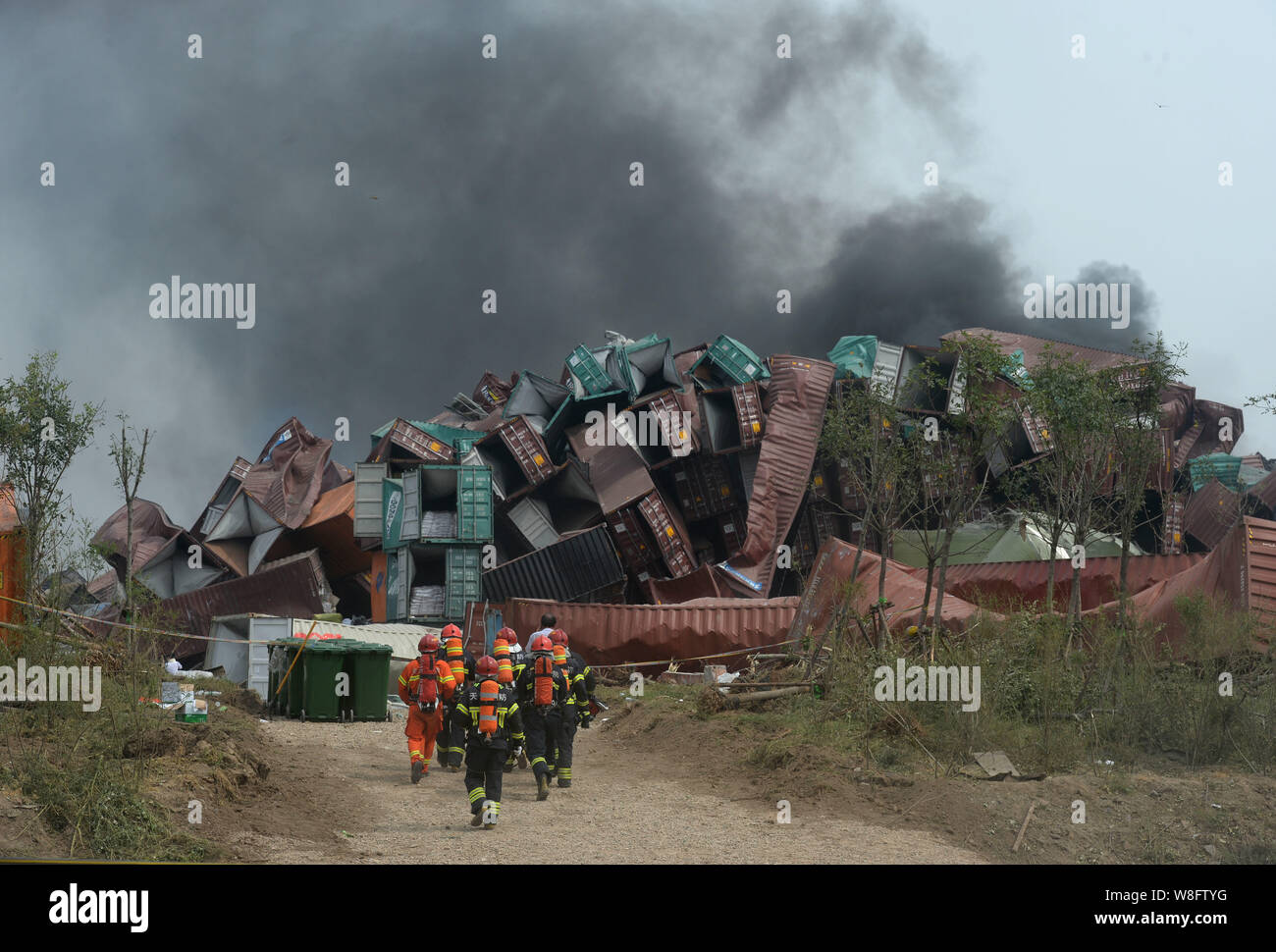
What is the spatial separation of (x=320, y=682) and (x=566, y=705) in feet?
25.8

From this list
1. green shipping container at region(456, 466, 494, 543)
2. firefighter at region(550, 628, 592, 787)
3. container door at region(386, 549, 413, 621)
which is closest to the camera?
firefighter at region(550, 628, 592, 787)

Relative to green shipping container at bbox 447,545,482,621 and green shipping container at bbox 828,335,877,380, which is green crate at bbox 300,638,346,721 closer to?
green shipping container at bbox 447,545,482,621

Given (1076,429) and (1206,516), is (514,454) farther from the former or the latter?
(1076,429)

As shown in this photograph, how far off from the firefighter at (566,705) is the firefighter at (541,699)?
0.08m

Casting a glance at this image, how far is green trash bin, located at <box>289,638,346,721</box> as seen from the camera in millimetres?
17969

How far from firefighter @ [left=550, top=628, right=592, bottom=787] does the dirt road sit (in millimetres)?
246

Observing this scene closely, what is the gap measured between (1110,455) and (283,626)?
15959mm

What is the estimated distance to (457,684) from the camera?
1146cm

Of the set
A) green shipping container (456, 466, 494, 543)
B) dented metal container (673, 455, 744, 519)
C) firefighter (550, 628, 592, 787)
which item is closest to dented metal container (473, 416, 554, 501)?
green shipping container (456, 466, 494, 543)

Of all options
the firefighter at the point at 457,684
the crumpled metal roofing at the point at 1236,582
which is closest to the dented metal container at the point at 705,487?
the crumpled metal roofing at the point at 1236,582

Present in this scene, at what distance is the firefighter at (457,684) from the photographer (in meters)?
11.5

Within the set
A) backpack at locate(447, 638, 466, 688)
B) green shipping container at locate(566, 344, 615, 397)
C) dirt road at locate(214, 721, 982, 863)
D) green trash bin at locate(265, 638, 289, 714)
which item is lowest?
green trash bin at locate(265, 638, 289, 714)
